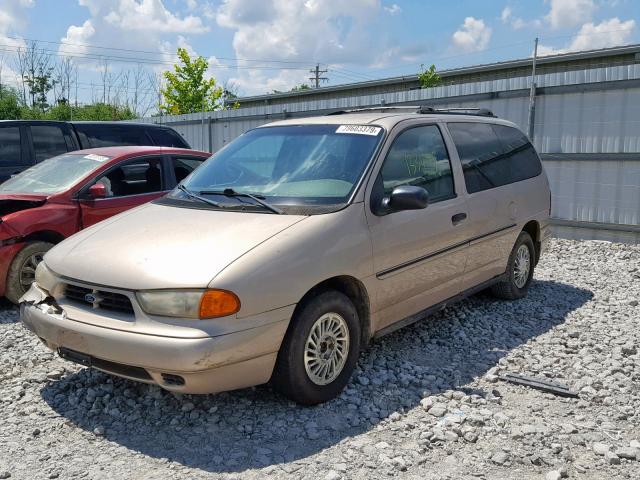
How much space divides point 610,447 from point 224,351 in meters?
2.17

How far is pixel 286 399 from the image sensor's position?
392 cm

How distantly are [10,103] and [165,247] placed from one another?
34452mm

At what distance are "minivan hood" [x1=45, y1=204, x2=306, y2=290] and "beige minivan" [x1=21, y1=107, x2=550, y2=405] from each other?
12 millimetres

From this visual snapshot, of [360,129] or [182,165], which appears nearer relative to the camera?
[360,129]

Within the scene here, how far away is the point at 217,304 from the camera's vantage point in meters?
3.28

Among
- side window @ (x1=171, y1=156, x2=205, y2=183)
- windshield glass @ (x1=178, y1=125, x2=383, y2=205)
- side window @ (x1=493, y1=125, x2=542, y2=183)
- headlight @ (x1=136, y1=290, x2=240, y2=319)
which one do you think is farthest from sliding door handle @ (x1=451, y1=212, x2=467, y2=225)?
side window @ (x1=171, y1=156, x2=205, y2=183)

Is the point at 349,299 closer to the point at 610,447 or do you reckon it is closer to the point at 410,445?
the point at 410,445

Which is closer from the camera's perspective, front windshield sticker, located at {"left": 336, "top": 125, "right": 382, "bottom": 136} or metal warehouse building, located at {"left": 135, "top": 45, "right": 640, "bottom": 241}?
front windshield sticker, located at {"left": 336, "top": 125, "right": 382, "bottom": 136}

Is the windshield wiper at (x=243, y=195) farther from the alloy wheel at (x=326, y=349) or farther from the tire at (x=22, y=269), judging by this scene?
the tire at (x=22, y=269)

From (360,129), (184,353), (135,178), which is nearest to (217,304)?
(184,353)

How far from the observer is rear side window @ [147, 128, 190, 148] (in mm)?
9961

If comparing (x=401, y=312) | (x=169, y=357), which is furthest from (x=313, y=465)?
(x=401, y=312)

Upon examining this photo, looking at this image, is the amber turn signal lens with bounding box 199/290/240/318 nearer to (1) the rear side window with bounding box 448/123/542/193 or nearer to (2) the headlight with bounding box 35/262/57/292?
(2) the headlight with bounding box 35/262/57/292

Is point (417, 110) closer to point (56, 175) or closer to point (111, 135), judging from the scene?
point (56, 175)
